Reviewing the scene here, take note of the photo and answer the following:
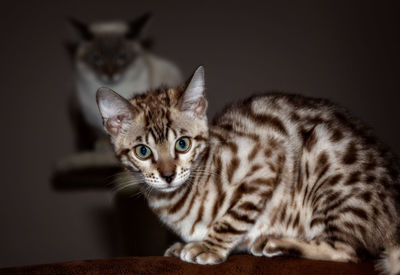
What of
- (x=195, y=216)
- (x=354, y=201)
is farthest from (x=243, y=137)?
(x=354, y=201)

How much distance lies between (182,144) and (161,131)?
3.5 inches

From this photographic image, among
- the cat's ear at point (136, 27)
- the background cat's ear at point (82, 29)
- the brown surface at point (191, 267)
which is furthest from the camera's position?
the cat's ear at point (136, 27)

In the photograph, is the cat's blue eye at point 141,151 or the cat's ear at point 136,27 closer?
the cat's blue eye at point 141,151

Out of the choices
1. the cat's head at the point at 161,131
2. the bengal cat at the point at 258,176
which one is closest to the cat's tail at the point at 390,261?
the bengal cat at the point at 258,176

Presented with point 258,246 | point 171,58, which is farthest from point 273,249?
point 171,58

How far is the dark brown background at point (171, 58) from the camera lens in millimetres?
3039

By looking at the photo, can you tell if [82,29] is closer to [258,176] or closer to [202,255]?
[258,176]

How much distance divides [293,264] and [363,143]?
514 millimetres

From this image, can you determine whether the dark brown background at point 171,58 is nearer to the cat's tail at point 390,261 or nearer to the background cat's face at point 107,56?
the background cat's face at point 107,56

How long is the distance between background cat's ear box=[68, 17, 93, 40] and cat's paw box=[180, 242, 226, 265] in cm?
174

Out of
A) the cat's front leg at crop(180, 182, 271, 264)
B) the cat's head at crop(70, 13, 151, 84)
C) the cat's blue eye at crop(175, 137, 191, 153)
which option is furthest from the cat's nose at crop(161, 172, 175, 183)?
the cat's head at crop(70, 13, 151, 84)

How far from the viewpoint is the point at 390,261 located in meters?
1.16

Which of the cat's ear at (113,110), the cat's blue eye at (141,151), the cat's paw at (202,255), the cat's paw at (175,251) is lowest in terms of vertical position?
the cat's paw at (175,251)

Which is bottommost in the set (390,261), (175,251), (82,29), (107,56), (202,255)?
(175,251)
